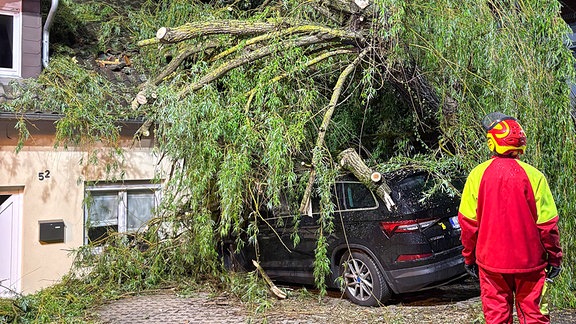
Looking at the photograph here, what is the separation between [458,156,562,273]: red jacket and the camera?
3910mm

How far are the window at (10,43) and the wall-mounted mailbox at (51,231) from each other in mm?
2484

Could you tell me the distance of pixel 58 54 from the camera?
378 inches

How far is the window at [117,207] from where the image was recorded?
888cm

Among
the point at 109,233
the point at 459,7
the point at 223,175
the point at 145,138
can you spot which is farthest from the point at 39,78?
the point at 459,7

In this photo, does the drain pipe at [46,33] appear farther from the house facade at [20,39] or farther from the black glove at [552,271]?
the black glove at [552,271]

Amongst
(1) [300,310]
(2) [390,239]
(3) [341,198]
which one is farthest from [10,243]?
(2) [390,239]

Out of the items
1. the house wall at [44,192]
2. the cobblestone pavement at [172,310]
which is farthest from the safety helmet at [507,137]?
the house wall at [44,192]

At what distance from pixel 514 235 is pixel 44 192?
706 centimetres

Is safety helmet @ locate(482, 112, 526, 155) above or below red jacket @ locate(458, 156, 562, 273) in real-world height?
above

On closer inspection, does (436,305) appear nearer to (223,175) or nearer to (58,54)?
(223,175)

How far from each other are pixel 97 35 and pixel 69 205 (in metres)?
3.96

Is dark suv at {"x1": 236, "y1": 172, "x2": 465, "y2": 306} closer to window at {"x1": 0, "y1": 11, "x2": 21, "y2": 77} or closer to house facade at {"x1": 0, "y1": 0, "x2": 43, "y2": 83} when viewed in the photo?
house facade at {"x1": 0, "y1": 0, "x2": 43, "y2": 83}

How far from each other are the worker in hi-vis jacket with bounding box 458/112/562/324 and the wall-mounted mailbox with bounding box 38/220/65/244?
6.59 m

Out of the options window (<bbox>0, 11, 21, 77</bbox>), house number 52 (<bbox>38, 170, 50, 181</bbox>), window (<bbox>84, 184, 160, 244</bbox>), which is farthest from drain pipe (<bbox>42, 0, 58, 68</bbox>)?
window (<bbox>84, 184, 160, 244</bbox>)
